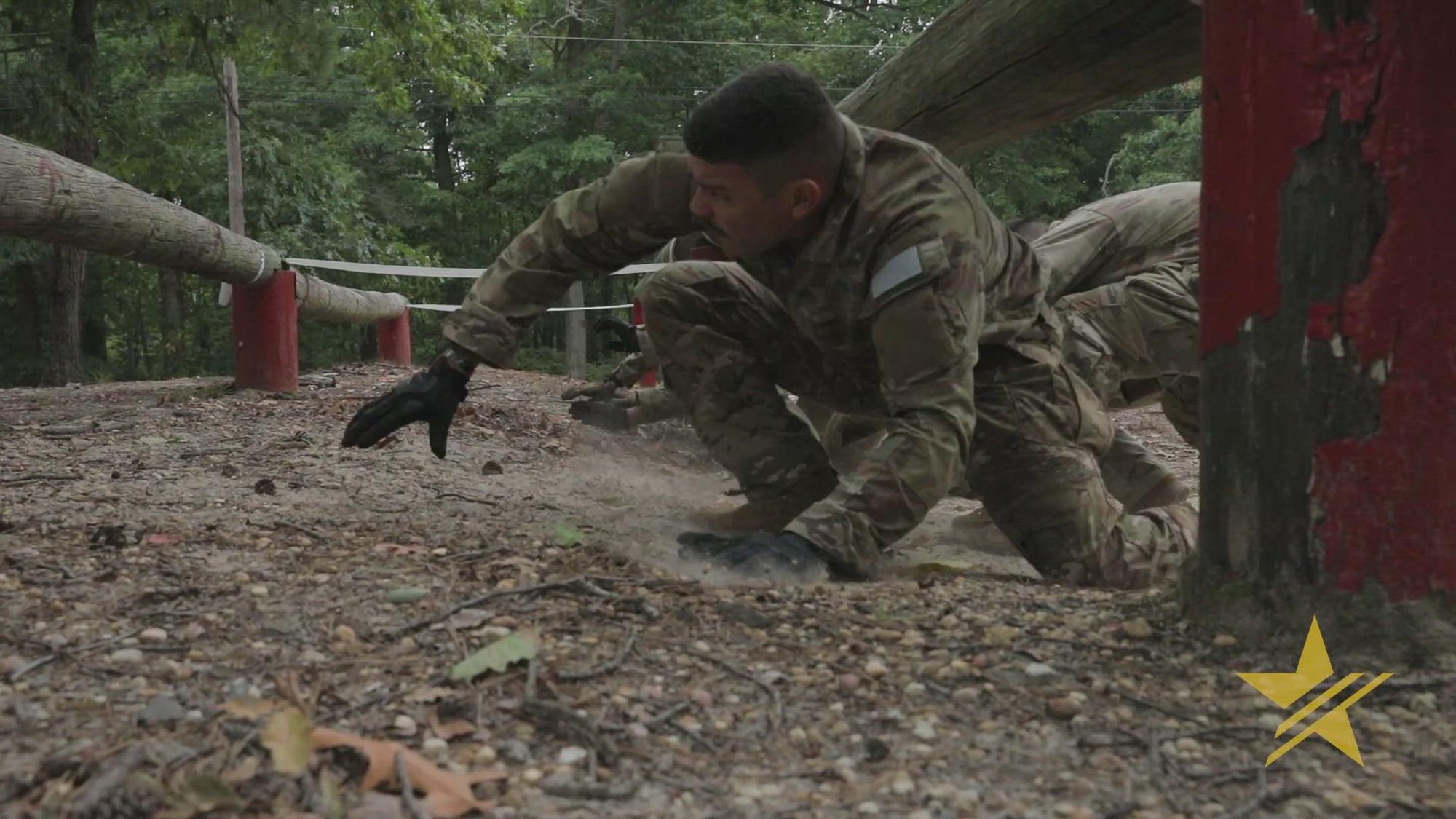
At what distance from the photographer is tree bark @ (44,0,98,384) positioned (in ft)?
36.4

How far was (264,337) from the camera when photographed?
6.05 metres

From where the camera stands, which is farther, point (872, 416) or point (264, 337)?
point (264, 337)

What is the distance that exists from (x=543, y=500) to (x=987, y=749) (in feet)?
7.09

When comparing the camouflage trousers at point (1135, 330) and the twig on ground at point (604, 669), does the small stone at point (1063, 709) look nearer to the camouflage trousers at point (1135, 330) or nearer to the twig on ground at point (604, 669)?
the twig on ground at point (604, 669)

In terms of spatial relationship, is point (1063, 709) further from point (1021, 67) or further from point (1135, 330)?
point (1135, 330)

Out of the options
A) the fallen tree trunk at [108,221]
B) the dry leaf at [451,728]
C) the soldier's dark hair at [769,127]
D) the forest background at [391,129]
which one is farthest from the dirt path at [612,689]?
the forest background at [391,129]

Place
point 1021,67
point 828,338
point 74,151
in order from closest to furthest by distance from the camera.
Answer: point 828,338
point 1021,67
point 74,151

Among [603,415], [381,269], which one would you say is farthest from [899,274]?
[381,269]

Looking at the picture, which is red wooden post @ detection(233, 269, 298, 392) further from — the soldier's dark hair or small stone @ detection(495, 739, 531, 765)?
small stone @ detection(495, 739, 531, 765)

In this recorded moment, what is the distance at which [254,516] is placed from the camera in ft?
9.60

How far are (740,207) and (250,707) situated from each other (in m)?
1.49

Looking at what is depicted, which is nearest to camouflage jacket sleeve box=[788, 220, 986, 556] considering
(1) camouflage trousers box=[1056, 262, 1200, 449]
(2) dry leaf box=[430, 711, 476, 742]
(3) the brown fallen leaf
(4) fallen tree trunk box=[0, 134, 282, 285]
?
(2) dry leaf box=[430, 711, 476, 742]

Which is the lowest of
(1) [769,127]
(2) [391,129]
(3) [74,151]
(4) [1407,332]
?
(4) [1407,332]

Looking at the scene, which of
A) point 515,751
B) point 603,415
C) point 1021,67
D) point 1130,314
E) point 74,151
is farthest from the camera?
point 74,151
